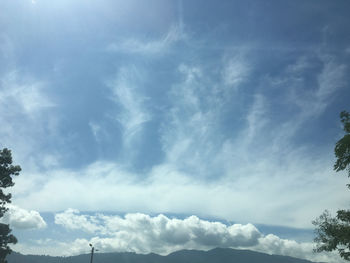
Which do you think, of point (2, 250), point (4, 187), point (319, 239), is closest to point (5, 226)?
point (2, 250)

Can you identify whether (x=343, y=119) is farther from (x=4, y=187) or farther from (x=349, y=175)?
(x=4, y=187)

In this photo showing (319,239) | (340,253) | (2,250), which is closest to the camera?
(340,253)

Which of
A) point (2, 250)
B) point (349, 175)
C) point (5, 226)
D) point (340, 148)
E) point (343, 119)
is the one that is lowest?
point (2, 250)

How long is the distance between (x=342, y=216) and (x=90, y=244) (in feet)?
109

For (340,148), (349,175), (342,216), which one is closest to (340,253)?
(342,216)

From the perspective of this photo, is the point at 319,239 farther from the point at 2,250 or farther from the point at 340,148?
the point at 2,250

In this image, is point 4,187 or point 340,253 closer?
point 340,253

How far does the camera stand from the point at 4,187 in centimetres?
2747

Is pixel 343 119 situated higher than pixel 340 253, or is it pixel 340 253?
pixel 343 119

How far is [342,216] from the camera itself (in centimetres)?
1919

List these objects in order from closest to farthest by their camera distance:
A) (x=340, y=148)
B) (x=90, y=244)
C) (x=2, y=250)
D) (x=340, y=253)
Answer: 1. (x=340, y=148)
2. (x=340, y=253)
3. (x=2, y=250)
4. (x=90, y=244)

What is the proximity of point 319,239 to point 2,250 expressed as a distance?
33.5 m

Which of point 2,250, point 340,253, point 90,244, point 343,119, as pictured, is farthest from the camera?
point 90,244

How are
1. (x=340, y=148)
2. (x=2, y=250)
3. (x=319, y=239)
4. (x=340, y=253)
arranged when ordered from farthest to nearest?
1. (x=2, y=250)
2. (x=319, y=239)
3. (x=340, y=253)
4. (x=340, y=148)
